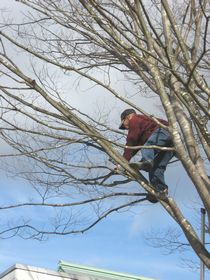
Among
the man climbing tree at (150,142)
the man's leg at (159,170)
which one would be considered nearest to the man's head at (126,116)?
the man climbing tree at (150,142)

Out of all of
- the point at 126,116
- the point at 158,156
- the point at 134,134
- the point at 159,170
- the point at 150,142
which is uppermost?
the point at 126,116

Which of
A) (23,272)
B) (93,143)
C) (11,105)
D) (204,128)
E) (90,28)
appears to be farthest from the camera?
(23,272)

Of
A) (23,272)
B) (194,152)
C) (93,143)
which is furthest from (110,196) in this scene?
(23,272)

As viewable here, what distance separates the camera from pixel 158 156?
6.93 m

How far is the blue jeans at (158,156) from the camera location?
6.66 m

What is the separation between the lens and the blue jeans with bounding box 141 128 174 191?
6.66m

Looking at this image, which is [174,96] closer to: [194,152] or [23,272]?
[194,152]

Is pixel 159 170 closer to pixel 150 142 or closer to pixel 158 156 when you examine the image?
pixel 158 156

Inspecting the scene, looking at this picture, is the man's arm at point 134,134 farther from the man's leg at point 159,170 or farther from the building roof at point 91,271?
the building roof at point 91,271

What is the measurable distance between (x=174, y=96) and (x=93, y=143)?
3.78 feet

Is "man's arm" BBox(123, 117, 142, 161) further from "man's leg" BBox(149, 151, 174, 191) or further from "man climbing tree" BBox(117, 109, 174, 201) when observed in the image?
"man's leg" BBox(149, 151, 174, 191)

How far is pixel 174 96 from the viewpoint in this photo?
6.82 meters

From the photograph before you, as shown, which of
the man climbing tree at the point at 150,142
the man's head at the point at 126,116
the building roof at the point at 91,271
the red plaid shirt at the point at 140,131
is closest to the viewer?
the man climbing tree at the point at 150,142

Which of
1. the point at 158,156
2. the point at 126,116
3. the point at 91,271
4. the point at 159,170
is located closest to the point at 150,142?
the point at 158,156
